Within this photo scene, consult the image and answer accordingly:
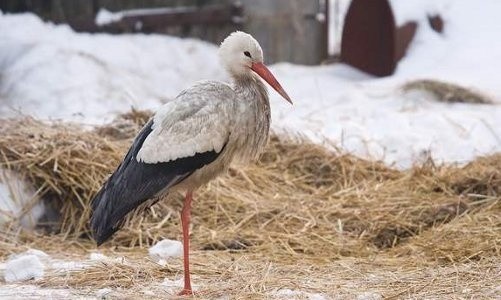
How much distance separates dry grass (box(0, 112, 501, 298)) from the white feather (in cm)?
64

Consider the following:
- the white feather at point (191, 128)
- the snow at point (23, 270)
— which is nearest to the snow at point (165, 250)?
the snow at point (23, 270)

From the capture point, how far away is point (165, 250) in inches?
218

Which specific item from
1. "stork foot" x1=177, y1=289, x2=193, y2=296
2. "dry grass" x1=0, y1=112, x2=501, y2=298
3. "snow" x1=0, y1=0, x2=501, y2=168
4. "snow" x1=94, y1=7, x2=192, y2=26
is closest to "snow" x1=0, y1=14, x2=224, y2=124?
"snow" x1=0, y1=0, x2=501, y2=168

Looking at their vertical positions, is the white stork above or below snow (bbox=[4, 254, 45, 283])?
above

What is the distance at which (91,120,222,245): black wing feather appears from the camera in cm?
472

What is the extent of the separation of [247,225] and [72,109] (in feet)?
9.99

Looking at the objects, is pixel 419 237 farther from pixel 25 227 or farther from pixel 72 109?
pixel 72 109

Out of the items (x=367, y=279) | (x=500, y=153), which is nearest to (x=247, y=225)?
(x=367, y=279)

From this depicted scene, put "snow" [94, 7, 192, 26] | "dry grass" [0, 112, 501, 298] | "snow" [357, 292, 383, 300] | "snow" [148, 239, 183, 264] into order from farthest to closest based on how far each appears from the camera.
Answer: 1. "snow" [94, 7, 192, 26]
2. "snow" [148, 239, 183, 264]
3. "dry grass" [0, 112, 501, 298]
4. "snow" [357, 292, 383, 300]

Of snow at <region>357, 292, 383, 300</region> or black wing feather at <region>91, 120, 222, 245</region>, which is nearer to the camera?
snow at <region>357, 292, 383, 300</region>

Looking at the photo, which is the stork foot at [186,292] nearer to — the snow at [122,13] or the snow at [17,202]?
the snow at [17,202]

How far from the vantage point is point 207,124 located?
15.4 feet

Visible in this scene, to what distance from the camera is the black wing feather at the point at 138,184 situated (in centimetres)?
472

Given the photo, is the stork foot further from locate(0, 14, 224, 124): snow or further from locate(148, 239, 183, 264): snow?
locate(0, 14, 224, 124): snow
